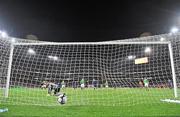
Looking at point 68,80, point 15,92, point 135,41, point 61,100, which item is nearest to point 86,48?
point 135,41

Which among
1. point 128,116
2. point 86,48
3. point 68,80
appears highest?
point 86,48

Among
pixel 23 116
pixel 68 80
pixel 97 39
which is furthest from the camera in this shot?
pixel 97 39

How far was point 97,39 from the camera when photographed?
43.6 m

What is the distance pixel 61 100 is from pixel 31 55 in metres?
7.01

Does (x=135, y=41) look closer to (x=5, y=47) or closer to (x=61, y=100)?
(x=61, y=100)

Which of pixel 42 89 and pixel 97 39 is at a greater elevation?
pixel 97 39

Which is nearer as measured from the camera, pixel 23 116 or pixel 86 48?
pixel 23 116

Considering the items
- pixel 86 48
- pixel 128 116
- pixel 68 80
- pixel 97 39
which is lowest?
pixel 128 116

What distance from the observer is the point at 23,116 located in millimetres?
6809

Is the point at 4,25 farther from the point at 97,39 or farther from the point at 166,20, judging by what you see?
the point at 166,20

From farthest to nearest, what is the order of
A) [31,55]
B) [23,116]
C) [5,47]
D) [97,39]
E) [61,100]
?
[97,39] < [31,55] < [5,47] < [61,100] < [23,116]

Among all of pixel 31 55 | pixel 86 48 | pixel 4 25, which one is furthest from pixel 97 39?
pixel 86 48

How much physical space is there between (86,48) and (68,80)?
7083mm

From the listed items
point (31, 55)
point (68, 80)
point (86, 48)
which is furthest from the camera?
point (68, 80)
